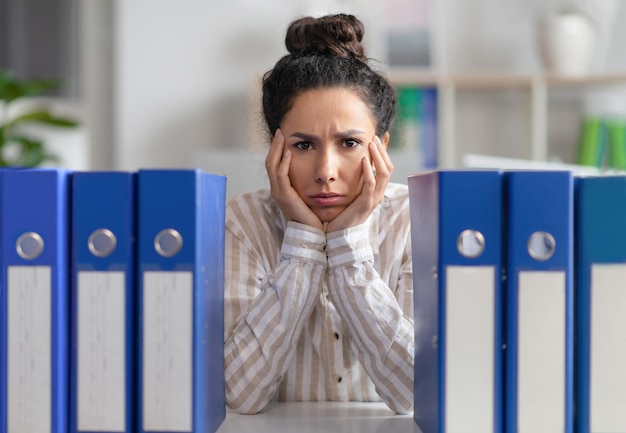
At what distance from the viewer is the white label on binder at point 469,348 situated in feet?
2.72

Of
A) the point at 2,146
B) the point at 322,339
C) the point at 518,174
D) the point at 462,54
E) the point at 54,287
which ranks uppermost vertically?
the point at 462,54

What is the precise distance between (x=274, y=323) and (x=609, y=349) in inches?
17.0

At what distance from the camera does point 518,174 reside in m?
0.83

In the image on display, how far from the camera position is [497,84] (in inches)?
146

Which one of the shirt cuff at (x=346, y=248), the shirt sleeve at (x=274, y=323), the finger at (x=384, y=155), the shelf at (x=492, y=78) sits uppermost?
the shelf at (x=492, y=78)

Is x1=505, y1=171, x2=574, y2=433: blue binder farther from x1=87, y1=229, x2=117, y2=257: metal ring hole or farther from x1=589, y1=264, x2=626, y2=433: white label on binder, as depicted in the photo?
x1=87, y1=229, x2=117, y2=257: metal ring hole

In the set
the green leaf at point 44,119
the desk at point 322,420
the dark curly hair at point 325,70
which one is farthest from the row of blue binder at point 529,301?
the green leaf at point 44,119

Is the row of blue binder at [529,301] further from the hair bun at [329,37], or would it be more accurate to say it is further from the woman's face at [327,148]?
the hair bun at [329,37]

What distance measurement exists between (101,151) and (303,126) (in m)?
2.98

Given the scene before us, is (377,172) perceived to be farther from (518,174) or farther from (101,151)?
(101,151)

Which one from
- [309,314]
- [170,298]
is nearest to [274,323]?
[309,314]

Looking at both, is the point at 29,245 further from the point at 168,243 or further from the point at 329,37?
the point at 329,37

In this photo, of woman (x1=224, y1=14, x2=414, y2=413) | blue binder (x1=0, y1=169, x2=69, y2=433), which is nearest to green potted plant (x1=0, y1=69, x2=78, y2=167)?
woman (x1=224, y1=14, x2=414, y2=413)

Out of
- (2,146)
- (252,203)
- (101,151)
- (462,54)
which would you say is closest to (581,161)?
(462,54)
